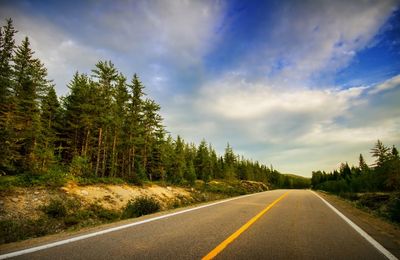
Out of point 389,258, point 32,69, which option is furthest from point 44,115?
point 389,258

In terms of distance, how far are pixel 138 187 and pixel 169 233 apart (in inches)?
651

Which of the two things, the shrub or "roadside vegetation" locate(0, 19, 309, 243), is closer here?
"roadside vegetation" locate(0, 19, 309, 243)

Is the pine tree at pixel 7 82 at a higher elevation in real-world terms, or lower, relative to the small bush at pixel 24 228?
higher

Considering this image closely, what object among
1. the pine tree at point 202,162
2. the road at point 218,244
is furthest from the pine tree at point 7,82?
the pine tree at point 202,162

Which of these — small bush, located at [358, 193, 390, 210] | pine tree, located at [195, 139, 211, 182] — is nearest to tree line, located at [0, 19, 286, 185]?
small bush, located at [358, 193, 390, 210]

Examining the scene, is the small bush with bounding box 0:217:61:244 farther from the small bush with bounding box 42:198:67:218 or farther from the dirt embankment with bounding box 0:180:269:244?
the small bush with bounding box 42:198:67:218

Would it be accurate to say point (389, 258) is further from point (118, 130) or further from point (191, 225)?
point (118, 130)

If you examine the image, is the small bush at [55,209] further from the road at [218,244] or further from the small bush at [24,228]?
the road at [218,244]

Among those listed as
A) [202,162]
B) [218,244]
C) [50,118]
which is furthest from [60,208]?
[202,162]

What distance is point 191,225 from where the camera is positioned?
22.2ft

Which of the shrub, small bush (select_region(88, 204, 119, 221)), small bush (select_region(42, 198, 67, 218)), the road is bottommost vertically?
small bush (select_region(88, 204, 119, 221))

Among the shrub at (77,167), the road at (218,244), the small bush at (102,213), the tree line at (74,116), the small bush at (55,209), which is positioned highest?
the tree line at (74,116)

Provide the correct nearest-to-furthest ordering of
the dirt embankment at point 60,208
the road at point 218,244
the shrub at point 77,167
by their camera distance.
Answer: the road at point 218,244
the dirt embankment at point 60,208
the shrub at point 77,167

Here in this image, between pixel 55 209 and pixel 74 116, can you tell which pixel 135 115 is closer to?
pixel 74 116
